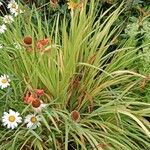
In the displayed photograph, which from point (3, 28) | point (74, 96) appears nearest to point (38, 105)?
point (74, 96)

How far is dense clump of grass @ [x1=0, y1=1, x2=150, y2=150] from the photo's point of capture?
2135mm

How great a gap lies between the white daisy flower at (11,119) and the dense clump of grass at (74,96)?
3 cm

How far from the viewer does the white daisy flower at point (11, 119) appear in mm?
2105

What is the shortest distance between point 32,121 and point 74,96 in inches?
12.4

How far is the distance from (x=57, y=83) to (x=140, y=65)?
0.53 metres

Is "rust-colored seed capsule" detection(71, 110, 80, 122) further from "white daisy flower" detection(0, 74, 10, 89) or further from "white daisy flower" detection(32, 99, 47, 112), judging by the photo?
"white daisy flower" detection(0, 74, 10, 89)

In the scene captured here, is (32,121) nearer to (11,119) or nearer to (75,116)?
(11,119)

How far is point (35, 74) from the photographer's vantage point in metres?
2.26

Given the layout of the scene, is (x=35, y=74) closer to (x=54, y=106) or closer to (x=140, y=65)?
(x=54, y=106)

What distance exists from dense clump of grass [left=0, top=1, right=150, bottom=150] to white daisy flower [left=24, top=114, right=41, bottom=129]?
1.1 inches

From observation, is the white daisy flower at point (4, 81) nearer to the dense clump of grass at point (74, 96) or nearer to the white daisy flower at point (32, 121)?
the dense clump of grass at point (74, 96)

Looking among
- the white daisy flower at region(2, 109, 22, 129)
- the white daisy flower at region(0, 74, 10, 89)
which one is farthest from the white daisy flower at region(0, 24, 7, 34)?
the white daisy flower at region(2, 109, 22, 129)

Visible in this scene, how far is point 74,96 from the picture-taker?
2.33 meters

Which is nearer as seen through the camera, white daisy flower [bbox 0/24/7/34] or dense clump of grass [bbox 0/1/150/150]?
dense clump of grass [bbox 0/1/150/150]
